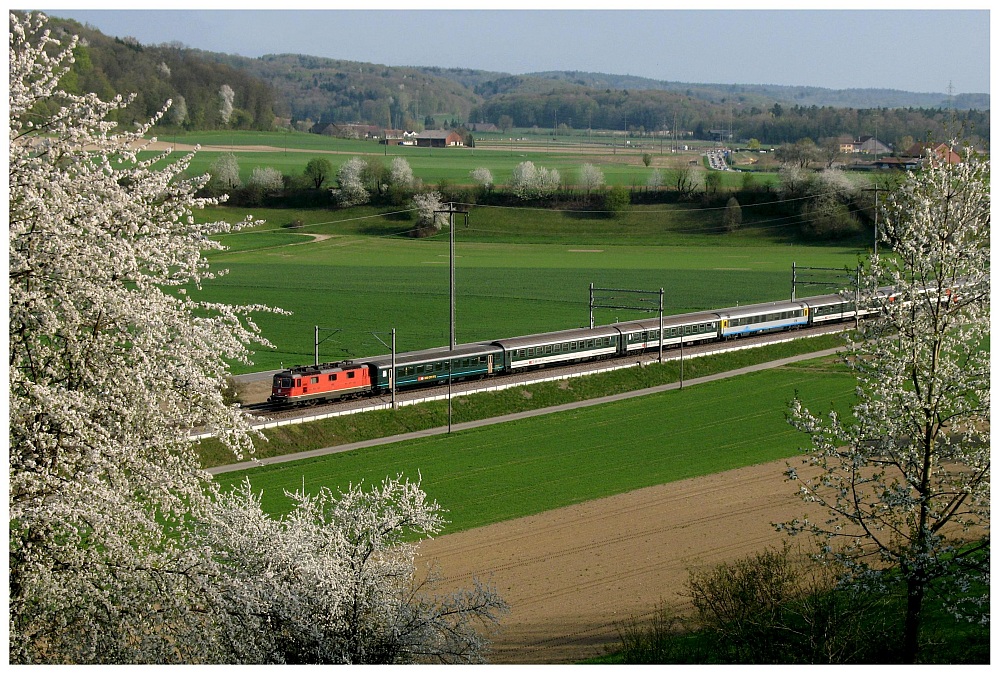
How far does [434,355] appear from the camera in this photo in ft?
153

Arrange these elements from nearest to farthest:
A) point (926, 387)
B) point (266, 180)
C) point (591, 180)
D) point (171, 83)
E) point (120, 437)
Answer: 1. point (120, 437)
2. point (926, 387)
3. point (266, 180)
4. point (591, 180)
5. point (171, 83)

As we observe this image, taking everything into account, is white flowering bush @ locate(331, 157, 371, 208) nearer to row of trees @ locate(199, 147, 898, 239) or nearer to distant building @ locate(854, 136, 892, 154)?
row of trees @ locate(199, 147, 898, 239)

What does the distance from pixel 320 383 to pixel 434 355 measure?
6.25 metres

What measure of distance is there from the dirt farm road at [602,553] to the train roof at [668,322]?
67.6 feet

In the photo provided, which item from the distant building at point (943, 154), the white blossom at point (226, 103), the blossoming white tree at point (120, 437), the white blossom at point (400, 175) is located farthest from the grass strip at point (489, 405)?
the white blossom at point (226, 103)

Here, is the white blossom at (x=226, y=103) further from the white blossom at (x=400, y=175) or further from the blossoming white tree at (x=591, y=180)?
the blossoming white tree at (x=591, y=180)

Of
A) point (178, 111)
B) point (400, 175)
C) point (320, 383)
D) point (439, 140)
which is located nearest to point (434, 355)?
point (320, 383)

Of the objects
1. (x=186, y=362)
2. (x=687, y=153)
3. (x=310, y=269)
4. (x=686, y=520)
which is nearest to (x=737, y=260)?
(x=310, y=269)

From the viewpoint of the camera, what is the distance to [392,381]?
4284 centimetres

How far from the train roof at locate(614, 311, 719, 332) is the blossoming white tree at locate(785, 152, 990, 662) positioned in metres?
37.1

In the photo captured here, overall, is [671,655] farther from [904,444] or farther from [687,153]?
[687,153]

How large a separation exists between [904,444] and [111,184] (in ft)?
41.6

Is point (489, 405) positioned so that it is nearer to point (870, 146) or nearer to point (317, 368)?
point (317, 368)

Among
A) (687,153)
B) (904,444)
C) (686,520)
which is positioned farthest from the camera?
(687,153)
